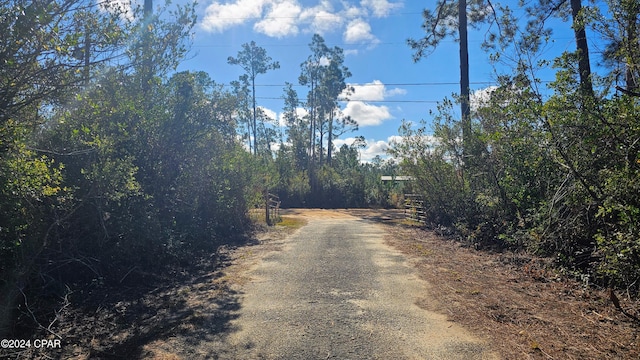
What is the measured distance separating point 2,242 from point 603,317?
289 inches

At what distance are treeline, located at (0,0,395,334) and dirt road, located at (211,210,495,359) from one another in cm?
241

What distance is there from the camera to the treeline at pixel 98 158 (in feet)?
14.2

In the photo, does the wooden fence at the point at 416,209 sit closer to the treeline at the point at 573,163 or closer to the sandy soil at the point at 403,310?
the treeline at the point at 573,163

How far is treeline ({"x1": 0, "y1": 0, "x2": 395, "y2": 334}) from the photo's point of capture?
434cm

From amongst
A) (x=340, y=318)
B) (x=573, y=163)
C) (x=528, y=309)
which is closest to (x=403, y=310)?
(x=340, y=318)

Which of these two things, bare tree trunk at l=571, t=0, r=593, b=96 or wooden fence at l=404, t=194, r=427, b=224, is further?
wooden fence at l=404, t=194, r=427, b=224

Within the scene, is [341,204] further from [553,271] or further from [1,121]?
[1,121]

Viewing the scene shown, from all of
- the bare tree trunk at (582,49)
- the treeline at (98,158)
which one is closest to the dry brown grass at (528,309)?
the bare tree trunk at (582,49)

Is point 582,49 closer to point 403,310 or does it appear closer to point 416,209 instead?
point 403,310

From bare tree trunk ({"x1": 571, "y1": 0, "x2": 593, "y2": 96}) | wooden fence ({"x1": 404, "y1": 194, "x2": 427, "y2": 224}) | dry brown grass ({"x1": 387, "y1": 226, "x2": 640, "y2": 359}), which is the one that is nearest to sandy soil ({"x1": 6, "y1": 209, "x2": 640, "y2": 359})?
dry brown grass ({"x1": 387, "y1": 226, "x2": 640, "y2": 359})

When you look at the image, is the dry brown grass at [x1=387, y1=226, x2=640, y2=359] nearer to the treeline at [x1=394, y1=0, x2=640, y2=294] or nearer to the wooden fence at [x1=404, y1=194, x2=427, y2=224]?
the treeline at [x1=394, y1=0, x2=640, y2=294]

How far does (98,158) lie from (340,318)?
4.42 metres

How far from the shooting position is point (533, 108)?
621 cm

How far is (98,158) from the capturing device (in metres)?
5.88
